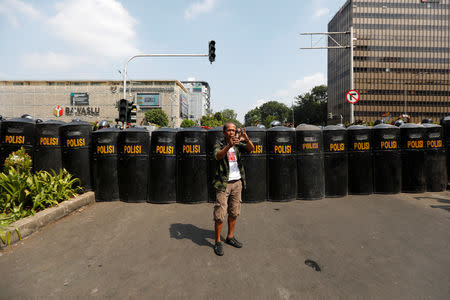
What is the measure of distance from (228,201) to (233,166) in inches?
20.1

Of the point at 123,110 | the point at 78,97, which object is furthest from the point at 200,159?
the point at 78,97

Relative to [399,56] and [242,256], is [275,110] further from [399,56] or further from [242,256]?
[242,256]

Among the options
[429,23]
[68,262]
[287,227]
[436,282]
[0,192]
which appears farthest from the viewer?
[429,23]

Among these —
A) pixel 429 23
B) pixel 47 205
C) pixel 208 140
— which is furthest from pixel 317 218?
pixel 429 23

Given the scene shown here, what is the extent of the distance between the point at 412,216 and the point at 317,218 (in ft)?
5.94

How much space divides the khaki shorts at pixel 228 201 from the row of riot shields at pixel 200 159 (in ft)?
5.84

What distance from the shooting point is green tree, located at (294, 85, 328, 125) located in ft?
291

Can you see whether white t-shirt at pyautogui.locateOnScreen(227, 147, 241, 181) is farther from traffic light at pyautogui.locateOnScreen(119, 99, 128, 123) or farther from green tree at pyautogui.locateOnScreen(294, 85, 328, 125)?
green tree at pyautogui.locateOnScreen(294, 85, 328, 125)

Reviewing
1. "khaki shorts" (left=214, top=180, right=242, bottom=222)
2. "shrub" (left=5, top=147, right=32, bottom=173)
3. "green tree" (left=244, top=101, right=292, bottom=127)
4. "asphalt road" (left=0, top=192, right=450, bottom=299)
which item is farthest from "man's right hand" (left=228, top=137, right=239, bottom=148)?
"green tree" (left=244, top=101, right=292, bottom=127)

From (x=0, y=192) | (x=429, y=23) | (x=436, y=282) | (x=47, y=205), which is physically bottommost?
(x=436, y=282)

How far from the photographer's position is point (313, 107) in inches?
3548

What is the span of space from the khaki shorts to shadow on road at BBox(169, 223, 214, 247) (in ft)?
1.76

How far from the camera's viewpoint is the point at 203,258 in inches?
117

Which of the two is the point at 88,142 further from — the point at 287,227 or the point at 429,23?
the point at 429,23
